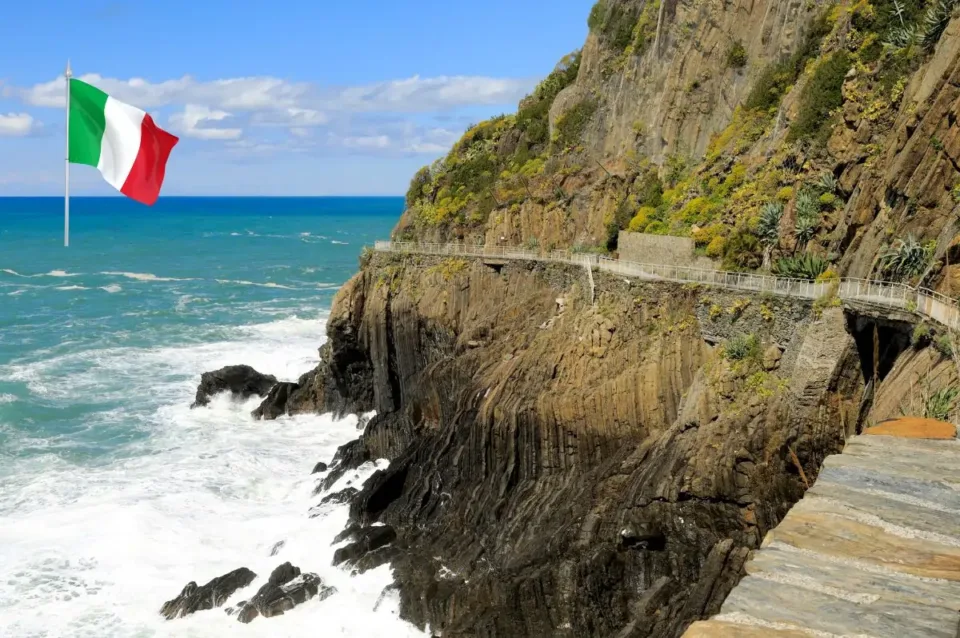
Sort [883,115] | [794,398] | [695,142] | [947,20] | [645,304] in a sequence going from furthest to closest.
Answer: [695,142]
[645,304]
[883,115]
[947,20]
[794,398]

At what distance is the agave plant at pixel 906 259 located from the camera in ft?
70.8

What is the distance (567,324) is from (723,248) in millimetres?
6051

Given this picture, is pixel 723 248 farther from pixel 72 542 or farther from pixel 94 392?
pixel 94 392

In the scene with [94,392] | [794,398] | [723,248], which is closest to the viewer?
[794,398]

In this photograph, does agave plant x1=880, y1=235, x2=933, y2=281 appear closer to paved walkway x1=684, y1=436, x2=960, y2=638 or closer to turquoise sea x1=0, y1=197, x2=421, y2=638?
paved walkway x1=684, y1=436, x2=960, y2=638

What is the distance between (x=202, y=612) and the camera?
26172mm

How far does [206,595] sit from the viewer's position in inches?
1047

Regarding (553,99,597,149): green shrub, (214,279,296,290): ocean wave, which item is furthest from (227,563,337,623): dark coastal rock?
(214,279,296,290): ocean wave

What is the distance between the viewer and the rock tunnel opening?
2080 centimetres

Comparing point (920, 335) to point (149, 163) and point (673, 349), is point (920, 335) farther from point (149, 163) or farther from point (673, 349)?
point (149, 163)

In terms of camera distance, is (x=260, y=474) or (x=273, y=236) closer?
(x=260, y=474)

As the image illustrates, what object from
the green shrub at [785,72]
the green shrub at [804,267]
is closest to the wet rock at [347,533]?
the green shrub at [804,267]

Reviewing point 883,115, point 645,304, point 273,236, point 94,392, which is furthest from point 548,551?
point 273,236

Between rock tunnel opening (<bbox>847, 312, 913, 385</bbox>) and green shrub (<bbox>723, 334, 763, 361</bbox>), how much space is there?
3109 mm
